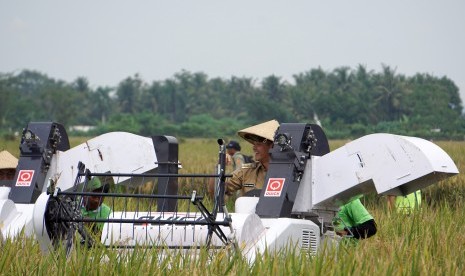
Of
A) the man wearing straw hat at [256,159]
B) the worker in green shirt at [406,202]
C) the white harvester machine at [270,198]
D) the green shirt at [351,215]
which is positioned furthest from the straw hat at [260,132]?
the worker in green shirt at [406,202]

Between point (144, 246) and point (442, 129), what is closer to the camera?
point (144, 246)

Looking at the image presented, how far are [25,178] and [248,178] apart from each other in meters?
1.78

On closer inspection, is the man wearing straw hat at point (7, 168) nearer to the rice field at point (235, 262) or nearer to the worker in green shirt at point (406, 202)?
the rice field at point (235, 262)

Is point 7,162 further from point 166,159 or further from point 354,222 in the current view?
point 354,222

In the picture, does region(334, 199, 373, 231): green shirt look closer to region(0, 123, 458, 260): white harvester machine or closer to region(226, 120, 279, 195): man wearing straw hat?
region(0, 123, 458, 260): white harvester machine

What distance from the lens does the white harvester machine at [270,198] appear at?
609 cm

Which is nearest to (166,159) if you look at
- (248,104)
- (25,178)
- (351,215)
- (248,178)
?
(248,178)

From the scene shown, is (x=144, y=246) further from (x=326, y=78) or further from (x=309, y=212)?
(x=326, y=78)

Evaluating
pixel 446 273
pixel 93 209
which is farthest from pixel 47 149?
pixel 446 273

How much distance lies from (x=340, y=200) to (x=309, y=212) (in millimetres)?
240

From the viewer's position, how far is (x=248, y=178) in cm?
826

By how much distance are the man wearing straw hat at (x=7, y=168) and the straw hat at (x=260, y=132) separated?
237 centimetres

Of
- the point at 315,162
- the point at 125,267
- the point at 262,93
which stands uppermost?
the point at 262,93

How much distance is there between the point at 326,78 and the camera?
103 m
